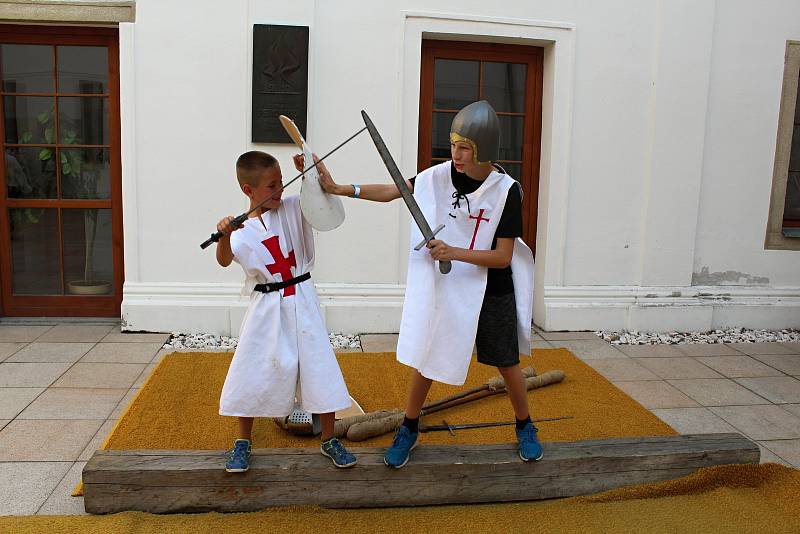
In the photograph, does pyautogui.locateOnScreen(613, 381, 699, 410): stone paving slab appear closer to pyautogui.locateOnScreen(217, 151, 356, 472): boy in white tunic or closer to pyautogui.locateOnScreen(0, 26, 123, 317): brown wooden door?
pyautogui.locateOnScreen(217, 151, 356, 472): boy in white tunic

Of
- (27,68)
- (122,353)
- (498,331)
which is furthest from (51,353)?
(498,331)

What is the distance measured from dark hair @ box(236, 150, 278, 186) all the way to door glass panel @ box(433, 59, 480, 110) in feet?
11.0

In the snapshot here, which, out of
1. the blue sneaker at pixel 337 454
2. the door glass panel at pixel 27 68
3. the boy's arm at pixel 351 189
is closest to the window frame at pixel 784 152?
the boy's arm at pixel 351 189

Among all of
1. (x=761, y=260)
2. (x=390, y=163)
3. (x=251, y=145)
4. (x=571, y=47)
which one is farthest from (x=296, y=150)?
(x=761, y=260)

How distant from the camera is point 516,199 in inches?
105

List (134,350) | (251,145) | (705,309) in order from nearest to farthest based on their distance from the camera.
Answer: (134,350), (251,145), (705,309)

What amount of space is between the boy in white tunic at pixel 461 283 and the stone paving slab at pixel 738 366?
9.03 ft

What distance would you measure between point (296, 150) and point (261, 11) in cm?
110

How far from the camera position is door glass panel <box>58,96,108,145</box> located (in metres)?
5.46

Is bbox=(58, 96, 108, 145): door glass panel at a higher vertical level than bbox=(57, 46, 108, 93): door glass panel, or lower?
lower

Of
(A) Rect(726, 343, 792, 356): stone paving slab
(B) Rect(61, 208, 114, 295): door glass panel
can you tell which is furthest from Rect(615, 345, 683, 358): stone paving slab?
(B) Rect(61, 208, 114, 295): door glass panel

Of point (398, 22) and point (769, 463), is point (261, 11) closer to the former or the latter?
point (398, 22)

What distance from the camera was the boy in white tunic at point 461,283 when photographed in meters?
2.63

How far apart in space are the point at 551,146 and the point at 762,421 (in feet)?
9.14
